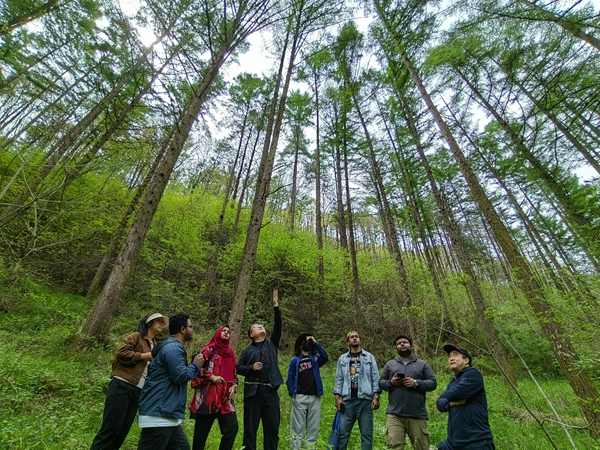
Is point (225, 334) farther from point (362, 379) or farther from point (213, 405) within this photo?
point (362, 379)

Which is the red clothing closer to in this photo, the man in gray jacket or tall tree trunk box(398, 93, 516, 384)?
the man in gray jacket

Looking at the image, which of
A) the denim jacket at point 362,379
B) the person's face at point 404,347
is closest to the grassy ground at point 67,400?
the denim jacket at point 362,379

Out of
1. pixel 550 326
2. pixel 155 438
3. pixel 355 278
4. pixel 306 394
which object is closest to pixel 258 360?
pixel 306 394

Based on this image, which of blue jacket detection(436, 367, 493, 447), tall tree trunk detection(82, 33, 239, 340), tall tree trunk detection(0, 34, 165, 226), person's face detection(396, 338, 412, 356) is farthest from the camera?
tall tree trunk detection(82, 33, 239, 340)

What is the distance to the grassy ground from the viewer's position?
3.10 metres

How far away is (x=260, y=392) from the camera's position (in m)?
3.31

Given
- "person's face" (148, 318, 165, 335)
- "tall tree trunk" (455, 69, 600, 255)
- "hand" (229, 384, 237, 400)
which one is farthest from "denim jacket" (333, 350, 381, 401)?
"tall tree trunk" (455, 69, 600, 255)

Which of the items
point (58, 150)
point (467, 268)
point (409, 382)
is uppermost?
point (467, 268)

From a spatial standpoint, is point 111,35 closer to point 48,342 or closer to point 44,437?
point 48,342

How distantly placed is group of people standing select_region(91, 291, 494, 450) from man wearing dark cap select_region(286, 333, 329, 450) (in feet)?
0.04

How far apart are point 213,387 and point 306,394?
1389 millimetres

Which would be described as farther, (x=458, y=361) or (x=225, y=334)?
(x=225, y=334)

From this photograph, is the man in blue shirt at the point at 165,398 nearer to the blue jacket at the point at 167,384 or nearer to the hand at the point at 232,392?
the blue jacket at the point at 167,384

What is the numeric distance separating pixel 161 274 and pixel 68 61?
324 inches
